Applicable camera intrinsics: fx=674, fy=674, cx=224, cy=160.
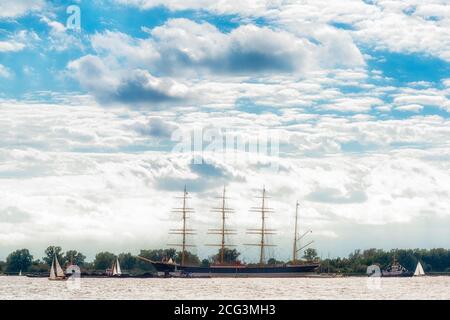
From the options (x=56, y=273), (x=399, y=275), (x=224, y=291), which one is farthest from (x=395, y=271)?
(x=224, y=291)

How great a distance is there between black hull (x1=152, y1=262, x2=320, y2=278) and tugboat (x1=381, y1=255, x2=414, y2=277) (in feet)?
107

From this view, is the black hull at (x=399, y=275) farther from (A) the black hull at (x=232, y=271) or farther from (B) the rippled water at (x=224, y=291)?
(B) the rippled water at (x=224, y=291)

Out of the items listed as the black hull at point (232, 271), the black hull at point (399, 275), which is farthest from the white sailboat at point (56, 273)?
the black hull at point (399, 275)

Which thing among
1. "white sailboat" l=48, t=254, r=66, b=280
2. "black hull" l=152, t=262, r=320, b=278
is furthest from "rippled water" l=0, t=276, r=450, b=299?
"black hull" l=152, t=262, r=320, b=278

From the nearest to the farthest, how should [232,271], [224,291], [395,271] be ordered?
[224,291]
[232,271]
[395,271]

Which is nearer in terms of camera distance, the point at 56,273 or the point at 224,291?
the point at 224,291

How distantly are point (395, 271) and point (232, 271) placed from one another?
4981 cm

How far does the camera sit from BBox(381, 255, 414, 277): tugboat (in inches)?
7392

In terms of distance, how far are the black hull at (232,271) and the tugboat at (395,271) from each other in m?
32.5

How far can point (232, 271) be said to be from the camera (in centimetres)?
16825

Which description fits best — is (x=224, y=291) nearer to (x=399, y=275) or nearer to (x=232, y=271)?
(x=232, y=271)

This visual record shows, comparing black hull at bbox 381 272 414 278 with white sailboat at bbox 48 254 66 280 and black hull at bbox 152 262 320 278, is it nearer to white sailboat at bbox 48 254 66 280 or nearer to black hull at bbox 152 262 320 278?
black hull at bbox 152 262 320 278
